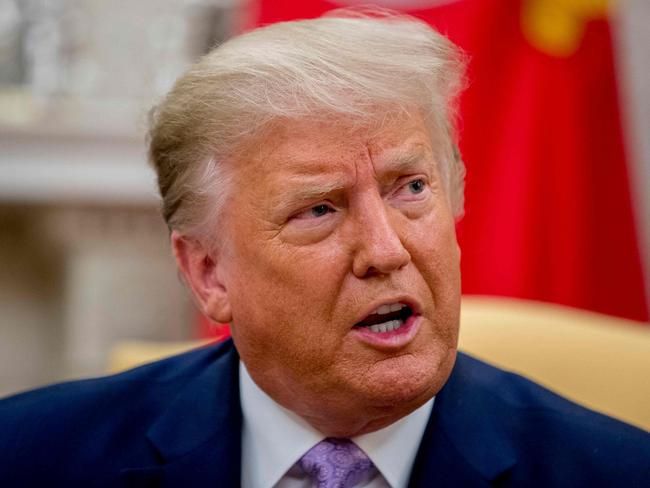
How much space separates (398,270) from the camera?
1365 millimetres

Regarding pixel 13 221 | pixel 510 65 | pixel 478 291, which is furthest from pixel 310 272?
pixel 13 221

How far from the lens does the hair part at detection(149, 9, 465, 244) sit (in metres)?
1.38

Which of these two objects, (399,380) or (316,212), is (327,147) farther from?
(399,380)

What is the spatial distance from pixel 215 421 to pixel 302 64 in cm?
61

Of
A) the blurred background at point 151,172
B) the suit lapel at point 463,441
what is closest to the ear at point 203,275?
the suit lapel at point 463,441

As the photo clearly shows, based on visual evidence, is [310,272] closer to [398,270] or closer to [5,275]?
[398,270]

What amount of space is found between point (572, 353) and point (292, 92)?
94cm

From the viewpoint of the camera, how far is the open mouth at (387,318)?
1378mm

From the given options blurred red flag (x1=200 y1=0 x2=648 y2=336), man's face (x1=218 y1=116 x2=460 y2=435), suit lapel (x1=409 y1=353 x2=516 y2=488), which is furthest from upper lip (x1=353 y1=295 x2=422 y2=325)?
blurred red flag (x1=200 y1=0 x2=648 y2=336)

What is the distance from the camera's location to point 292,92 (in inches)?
54.1

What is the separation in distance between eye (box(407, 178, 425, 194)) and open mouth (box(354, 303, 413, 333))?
0.18m

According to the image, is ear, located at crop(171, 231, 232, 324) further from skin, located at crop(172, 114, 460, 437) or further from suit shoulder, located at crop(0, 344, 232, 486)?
suit shoulder, located at crop(0, 344, 232, 486)

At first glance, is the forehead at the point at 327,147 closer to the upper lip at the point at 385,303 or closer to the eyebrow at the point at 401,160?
the eyebrow at the point at 401,160

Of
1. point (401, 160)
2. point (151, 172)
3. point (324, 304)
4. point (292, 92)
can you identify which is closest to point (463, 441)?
point (324, 304)
